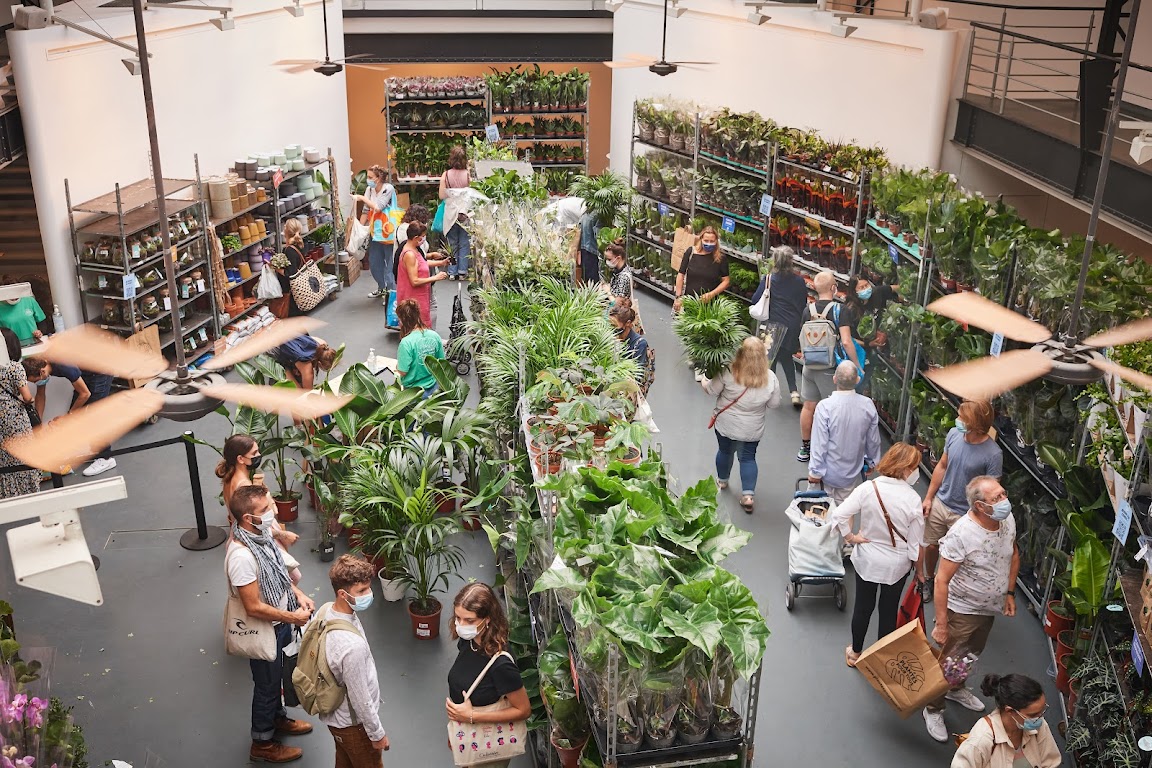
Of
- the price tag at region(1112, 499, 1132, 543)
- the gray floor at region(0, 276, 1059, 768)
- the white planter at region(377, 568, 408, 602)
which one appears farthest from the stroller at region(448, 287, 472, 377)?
the price tag at region(1112, 499, 1132, 543)

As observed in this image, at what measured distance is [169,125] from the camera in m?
10.6

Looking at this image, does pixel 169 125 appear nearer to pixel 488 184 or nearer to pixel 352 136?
pixel 488 184

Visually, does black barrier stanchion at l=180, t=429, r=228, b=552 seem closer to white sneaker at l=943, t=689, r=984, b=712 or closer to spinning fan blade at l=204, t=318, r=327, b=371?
spinning fan blade at l=204, t=318, r=327, b=371

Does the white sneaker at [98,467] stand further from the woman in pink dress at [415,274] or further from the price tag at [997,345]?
the price tag at [997,345]

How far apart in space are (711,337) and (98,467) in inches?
202

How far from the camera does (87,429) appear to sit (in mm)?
3637

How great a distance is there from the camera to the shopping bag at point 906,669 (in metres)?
5.33

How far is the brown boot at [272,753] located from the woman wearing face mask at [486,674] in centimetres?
145

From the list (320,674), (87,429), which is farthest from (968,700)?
(87,429)

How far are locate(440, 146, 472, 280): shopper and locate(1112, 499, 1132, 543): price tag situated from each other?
329 inches

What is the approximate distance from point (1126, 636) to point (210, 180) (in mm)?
9325

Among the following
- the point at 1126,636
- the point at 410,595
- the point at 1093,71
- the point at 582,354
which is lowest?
the point at 410,595

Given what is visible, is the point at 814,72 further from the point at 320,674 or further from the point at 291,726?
the point at 320,674

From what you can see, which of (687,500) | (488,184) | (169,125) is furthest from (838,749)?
(169,125)
